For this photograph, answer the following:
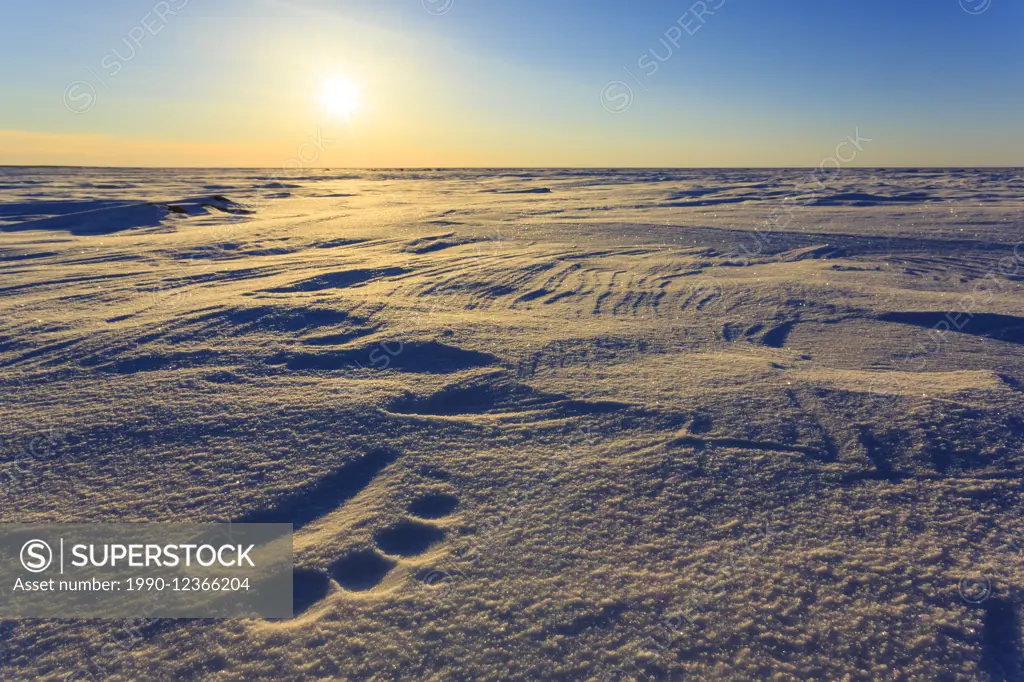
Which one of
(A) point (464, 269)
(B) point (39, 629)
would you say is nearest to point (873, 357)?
(A) point (464, 269)

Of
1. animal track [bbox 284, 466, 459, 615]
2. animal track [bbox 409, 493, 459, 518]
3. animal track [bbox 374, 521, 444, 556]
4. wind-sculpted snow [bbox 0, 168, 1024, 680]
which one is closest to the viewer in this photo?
wind-sculpted snow [bbox 0, 168, 1024, 680]

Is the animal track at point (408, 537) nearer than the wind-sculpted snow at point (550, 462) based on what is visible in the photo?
No

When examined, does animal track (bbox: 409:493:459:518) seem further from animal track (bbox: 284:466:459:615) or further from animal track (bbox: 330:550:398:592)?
animal track (bbox: 330:550:398:592)

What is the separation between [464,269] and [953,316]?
10.8 ft

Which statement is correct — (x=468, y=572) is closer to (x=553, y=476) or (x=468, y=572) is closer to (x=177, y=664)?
(x=553, y=476)

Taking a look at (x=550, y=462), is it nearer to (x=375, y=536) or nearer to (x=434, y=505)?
(x=434, y=505)

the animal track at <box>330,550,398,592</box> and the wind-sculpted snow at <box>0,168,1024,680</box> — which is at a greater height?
the wind-sculpted snow at <box>0,168,1024,680</box>

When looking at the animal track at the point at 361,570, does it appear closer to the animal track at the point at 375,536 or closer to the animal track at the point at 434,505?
the animal track at the point at 375,536

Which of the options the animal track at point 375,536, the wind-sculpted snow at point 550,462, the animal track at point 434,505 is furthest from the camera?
the animal track at point 434,505

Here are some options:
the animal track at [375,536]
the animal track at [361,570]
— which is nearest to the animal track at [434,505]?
the animal track at [375,536]

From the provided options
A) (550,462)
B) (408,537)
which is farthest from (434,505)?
(550,462)

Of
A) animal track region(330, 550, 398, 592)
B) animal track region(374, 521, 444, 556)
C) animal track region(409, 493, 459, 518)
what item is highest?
animal track region(409, 493, 459, 518)

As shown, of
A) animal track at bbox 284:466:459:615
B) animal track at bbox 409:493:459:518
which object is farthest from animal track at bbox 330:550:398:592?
animal track at bbox 409:493:459:518

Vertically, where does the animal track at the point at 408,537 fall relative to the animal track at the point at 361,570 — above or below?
above
